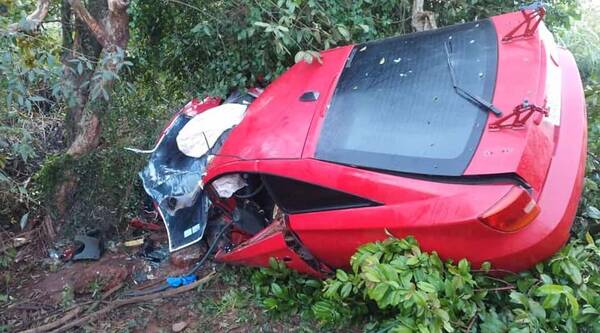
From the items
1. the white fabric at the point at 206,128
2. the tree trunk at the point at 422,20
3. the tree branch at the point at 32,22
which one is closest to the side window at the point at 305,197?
the white fabric at the point at 206,128

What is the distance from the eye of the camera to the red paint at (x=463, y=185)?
1970mm

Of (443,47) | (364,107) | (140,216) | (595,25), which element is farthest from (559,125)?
(595,25)

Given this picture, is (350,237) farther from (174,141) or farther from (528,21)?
(174,141)

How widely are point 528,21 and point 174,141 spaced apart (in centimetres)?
257

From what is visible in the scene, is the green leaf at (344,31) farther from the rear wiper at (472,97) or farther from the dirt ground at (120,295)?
the dirt ground at (120,295)

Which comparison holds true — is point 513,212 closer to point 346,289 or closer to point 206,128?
point 346,289

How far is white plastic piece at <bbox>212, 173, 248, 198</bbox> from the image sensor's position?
2.93m

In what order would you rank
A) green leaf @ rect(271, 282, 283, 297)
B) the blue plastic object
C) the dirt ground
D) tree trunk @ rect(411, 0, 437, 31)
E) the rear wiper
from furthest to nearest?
tree trunk @ rect(411, 0, 437, 31) → the blue plastic object → the dirt ground → green leaf @ rect(271, 282, 283, 297) → the rear wiper

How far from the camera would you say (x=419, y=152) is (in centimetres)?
214

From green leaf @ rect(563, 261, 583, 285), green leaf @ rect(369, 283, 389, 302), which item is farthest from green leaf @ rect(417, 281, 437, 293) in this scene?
green leaf @ rect(563, 261, 583, 285)

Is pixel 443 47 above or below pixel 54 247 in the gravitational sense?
above

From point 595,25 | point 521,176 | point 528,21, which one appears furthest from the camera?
point 595,25

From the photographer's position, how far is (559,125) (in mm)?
2188

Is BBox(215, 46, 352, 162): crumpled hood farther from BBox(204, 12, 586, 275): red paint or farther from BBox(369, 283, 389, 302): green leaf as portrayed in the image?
BBox(369, 283, 389, 302): green leaf
